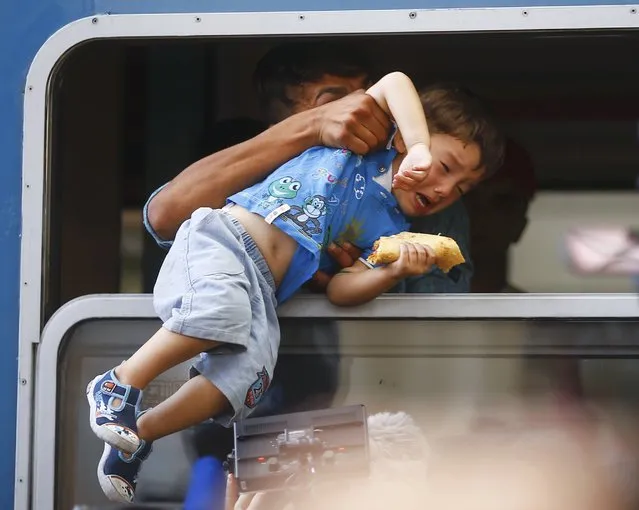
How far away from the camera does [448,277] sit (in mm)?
2207

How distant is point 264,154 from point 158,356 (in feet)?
1.47

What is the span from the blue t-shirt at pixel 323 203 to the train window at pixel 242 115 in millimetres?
246

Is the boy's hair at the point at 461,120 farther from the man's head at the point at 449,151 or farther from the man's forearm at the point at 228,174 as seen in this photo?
the man's forearm at the point at 228,174

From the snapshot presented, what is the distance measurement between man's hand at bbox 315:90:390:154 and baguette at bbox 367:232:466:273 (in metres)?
0.19

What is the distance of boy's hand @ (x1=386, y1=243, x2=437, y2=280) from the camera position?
6.30ft

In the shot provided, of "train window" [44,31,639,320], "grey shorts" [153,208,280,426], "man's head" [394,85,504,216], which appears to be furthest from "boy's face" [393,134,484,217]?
"grey shorts" [153,208,280,426]

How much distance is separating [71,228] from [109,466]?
57 cm

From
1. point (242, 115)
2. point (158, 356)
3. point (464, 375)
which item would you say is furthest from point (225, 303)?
point (242, 115)

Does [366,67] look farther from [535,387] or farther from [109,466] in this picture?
[109,466]

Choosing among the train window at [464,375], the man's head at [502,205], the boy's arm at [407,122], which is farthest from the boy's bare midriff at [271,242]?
the man's head at [502,205]

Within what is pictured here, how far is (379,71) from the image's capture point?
221 cm

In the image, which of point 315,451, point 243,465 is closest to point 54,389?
point 243,465

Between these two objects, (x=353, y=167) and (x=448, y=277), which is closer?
(x=353, y=167)

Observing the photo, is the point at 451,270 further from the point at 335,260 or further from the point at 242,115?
the point at 242,115
